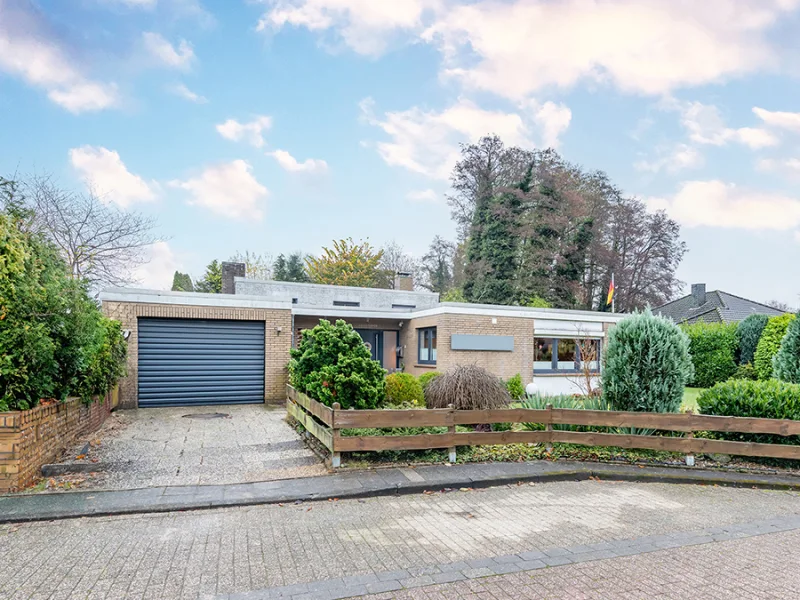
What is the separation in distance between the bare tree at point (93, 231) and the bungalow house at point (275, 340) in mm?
4606

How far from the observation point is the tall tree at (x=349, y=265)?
37.5 m

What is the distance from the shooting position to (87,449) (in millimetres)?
6555

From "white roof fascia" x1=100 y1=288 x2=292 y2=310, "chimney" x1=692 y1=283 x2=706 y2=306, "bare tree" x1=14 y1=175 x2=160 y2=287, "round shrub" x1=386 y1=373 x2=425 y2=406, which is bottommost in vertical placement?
"round shrub" x1=386 y1=373 x2=425 y2=406

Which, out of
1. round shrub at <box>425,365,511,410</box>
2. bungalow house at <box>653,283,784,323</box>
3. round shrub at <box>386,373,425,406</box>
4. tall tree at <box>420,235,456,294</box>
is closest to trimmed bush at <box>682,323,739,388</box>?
bungalow house at <box>653,283,784,323</box>

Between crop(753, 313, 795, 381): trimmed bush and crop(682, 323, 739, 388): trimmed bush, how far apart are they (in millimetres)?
1510

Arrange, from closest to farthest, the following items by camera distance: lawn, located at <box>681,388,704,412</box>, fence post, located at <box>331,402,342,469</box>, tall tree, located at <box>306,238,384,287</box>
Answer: fence post, located at <box>331,402,342,469</box>
lawn, located at <box>681,388,704,412</box>
tall tree, located at <box>306,238,384,287</box>

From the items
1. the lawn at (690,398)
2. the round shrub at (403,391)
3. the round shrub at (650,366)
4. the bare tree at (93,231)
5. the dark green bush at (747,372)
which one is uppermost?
the bare tree at (93,231)

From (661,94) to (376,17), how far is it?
8993 millimetres

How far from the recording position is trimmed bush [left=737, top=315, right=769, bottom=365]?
17.4m

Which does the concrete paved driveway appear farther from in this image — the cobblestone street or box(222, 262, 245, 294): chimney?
box(222, 262, 245, 294): chimney

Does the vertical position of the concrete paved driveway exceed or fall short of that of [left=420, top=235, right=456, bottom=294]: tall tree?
it falls short

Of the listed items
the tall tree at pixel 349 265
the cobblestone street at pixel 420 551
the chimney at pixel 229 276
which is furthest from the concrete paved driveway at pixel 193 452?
the tall tree at pixel 349 265

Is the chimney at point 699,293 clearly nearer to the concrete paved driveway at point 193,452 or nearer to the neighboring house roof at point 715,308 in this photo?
the neighboring house roof at point 715,308

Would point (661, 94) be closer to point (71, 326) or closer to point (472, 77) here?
point (472, 77)
